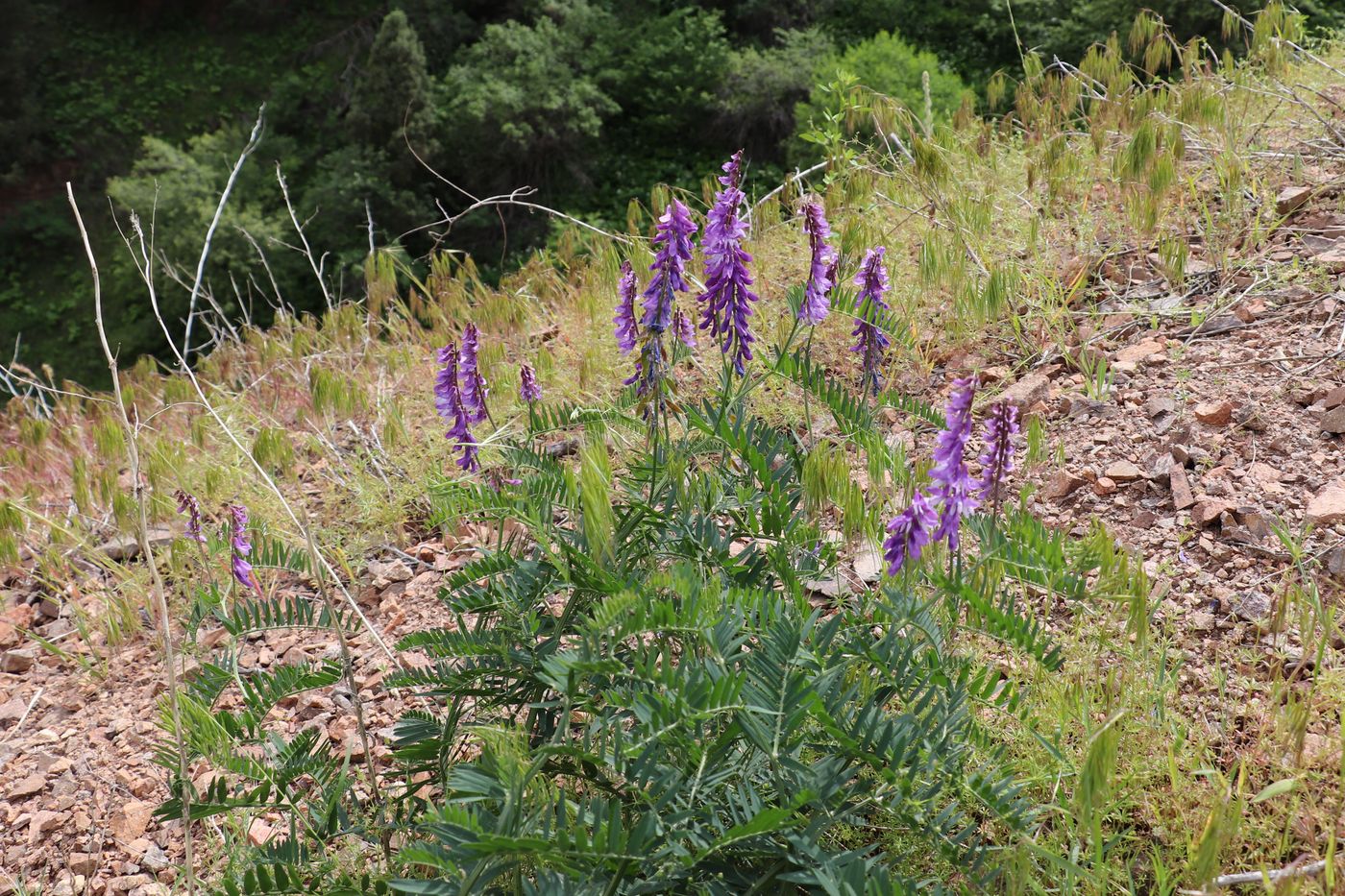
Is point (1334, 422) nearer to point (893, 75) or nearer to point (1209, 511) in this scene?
point (1209, 511)

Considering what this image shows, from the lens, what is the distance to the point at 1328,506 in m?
1.96

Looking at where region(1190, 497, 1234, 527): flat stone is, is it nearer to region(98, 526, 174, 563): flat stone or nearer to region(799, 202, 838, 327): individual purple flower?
region(799, 202, 838, 327): individual purple flower

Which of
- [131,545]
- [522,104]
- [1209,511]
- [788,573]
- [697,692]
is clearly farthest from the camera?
[522,104]

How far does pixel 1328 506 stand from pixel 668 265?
1.41 m

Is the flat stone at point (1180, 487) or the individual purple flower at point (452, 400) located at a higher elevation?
the individual purple flower at point (452, 400)

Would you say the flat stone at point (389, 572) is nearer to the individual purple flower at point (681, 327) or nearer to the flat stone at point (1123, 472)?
the individual purple flower at point (681, 327)

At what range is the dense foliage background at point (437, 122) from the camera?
11883mm

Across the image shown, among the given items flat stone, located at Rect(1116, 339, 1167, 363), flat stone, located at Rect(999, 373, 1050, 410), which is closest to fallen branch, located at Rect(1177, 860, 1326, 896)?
flat stone, located at Rect(999, 373, 1050, 410)

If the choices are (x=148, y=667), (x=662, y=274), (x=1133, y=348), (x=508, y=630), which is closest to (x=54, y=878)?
(x=148, y=667)

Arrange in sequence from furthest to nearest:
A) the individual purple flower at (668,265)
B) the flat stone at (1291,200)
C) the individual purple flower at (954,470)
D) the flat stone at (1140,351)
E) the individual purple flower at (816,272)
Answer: the flat stone at (1291,200) → the flat stone at (1140,351) → the individual purple flower at (816,272) → the individual purple flower at (668,265) → the individual purple flower at (954,470)

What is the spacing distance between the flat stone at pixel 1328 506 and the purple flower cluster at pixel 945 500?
0.97 metres

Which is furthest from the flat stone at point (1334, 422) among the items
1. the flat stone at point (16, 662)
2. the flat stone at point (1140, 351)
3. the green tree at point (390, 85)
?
the green tree at point (390, 85)

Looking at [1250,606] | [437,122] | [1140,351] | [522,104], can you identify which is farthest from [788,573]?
[437,122]

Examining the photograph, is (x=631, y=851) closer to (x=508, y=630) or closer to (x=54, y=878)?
(x=508, y=630)
